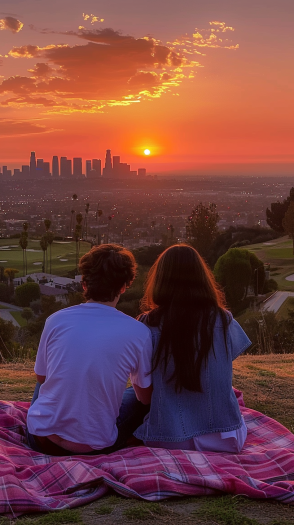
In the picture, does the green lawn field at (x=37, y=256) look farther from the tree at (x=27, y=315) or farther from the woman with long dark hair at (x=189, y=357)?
the woman with long dark hair at (x=189, y=357)

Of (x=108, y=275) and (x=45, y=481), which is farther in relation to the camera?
(x=108, y=275)

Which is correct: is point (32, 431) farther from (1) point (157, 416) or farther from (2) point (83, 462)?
(1) point (157, 416)

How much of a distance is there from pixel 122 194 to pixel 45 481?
83486mm

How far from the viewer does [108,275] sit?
2.75 meters

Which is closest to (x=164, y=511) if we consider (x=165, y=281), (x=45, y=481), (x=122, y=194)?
(x=45, y=481)

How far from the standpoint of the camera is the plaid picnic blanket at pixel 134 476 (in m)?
2.35

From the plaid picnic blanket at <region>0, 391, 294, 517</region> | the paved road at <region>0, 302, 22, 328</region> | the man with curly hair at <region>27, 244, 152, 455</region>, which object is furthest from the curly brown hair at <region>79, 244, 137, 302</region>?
the paved road at <region>0, 302, 22, 328</region>

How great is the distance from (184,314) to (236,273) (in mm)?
19974

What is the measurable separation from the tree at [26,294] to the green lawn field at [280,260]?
15071 millimetres

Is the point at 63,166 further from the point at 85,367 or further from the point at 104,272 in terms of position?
the point at 85,367

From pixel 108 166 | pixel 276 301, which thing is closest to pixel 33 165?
pixel 108 166

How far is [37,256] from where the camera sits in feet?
161

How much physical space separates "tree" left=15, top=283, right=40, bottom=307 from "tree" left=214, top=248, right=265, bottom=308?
14.1 meters

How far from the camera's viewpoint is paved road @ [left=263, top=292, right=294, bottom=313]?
20188 mm
